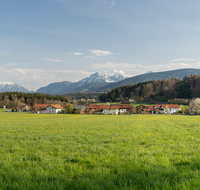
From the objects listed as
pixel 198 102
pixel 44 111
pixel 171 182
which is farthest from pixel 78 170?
pixel 44 111

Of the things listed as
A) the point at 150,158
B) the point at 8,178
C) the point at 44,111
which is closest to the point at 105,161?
the point at 150,158

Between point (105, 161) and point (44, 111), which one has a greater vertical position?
point (105, 161)

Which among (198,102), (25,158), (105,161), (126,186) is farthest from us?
(198,102)

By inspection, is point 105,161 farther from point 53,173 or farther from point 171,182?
point 171,182

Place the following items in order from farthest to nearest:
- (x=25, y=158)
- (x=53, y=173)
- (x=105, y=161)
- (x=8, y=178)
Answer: (x=25, y=158) < (x=105, y=161) < (x=53, y=173) < (x=8, y=178)

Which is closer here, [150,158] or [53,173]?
[53,173]

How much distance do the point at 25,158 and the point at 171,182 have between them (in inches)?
243

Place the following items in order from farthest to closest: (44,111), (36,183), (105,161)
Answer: (44,111) → (105,161) → (36,183)

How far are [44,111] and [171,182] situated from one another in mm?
123423

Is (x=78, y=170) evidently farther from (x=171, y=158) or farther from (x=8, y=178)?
(x=171, y=158)

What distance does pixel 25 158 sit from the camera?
669 centimetres

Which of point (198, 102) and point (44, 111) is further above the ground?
point (198, 102)

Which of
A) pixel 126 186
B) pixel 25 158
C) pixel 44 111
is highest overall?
pixel 126 186

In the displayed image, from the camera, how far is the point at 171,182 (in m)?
3.97
